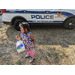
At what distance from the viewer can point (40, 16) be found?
12.5 feet

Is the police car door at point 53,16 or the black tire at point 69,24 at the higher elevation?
the police car door at point 53,16

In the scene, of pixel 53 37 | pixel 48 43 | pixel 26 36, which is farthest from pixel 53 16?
pixel 26 36

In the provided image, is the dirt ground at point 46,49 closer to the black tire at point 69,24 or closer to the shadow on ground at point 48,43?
the shadow on ground at point 48,43

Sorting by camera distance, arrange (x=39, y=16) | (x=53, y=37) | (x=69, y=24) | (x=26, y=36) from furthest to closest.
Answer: (x=69, y=24) < (x=39, y=16) < (x=53, y=37) < (x=26, y=36)

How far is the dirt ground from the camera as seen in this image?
2385 millimetres

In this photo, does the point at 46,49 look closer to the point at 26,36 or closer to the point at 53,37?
the point at 53,37

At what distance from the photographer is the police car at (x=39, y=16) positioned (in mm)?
3703

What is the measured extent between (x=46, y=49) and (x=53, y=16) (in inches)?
80.0

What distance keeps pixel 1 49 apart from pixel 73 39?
11.6ft

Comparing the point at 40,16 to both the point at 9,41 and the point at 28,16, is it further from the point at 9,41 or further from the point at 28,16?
the point at 9,41

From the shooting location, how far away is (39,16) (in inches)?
150

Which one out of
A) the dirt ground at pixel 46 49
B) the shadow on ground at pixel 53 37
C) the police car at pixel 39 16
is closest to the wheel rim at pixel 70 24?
the police car at pixel 39 16

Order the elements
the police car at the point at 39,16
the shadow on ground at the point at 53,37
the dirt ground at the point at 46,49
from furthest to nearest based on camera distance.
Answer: the police car at the point at 39,16
the shadow on ground at the point at 53,37
the dirt ground at the point at 46,49

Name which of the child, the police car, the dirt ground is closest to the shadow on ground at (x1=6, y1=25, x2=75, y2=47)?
the dirt ground
